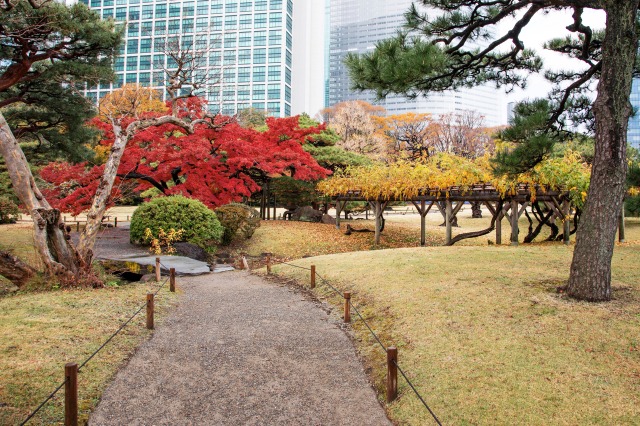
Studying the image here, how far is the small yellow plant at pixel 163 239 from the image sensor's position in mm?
13680

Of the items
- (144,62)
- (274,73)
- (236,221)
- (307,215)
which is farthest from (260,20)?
(236,221)

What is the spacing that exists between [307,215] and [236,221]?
764cm

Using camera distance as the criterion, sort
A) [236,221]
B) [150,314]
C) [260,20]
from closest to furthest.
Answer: [150,314]
[236,221]
[260,20]

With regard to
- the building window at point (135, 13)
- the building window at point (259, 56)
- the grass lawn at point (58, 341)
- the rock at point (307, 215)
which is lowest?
the grass lawn at point (58, 341)

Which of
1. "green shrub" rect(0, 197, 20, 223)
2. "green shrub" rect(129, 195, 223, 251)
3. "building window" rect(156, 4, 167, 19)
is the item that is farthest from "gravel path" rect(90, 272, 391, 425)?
"building window" rect(156, 4, 167, 19)

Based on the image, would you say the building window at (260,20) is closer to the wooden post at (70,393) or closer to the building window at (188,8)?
the building window at (188,8)

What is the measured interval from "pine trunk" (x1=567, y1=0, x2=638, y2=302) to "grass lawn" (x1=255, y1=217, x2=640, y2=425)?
44 cm

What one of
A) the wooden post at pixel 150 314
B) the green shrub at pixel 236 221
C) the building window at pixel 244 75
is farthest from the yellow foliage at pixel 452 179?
the building window at pixel 244 75

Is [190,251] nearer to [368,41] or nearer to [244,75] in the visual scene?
[244,75]

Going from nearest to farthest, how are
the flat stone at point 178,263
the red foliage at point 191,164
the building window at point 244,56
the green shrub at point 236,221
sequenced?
1. the flat stone at point 178,263
2. the red foliage at point 191,164
3. the green shrub at point 236,221
4. the building window at point 244,56

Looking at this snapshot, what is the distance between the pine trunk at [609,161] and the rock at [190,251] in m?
10.2

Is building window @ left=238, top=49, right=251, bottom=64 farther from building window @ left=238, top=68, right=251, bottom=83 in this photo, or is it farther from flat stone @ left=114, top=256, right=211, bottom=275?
flat stone @ left=114, top=256, right=211, bottom=275

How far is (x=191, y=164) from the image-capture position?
58.5 ft

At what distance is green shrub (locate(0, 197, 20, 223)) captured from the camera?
68.9 feet
